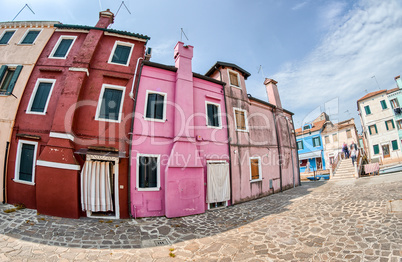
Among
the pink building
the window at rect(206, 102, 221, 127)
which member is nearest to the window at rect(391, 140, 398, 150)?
the pink building

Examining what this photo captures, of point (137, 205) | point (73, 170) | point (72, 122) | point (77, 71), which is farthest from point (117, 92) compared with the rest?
point (137, 205)

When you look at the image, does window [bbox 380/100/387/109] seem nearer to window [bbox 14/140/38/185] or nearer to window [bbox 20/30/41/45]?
window [bbox 14/140/38/185]

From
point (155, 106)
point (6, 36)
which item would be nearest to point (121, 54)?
point (155, 106)

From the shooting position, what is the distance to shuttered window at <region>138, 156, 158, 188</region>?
791 cm

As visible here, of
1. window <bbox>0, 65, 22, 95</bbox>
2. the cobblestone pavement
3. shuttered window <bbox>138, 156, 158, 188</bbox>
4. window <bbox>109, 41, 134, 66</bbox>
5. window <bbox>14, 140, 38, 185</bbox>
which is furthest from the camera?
window <bbox>109, 41, 134, 66</bbox>

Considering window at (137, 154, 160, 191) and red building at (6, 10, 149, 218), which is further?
window at (137, 154, 160, 191)

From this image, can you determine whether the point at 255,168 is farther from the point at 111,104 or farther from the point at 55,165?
the point at 55,165

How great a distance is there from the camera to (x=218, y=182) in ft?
30.5

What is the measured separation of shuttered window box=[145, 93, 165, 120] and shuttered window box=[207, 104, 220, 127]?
3.04m

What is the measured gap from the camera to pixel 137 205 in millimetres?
7562

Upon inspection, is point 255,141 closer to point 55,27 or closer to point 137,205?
point 137,205

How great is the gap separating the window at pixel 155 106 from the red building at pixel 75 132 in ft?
3.05

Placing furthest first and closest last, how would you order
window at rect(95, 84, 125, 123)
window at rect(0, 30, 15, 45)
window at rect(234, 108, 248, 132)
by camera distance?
window at rect(234, 108, 248, 132) → window at rect(0, 30, 15, 45) → window at rect(95, 84, 125, 123)

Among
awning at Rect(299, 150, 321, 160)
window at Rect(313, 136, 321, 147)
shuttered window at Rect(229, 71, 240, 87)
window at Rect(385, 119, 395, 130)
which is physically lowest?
awning at Rect(299, 150, 321, 160)
